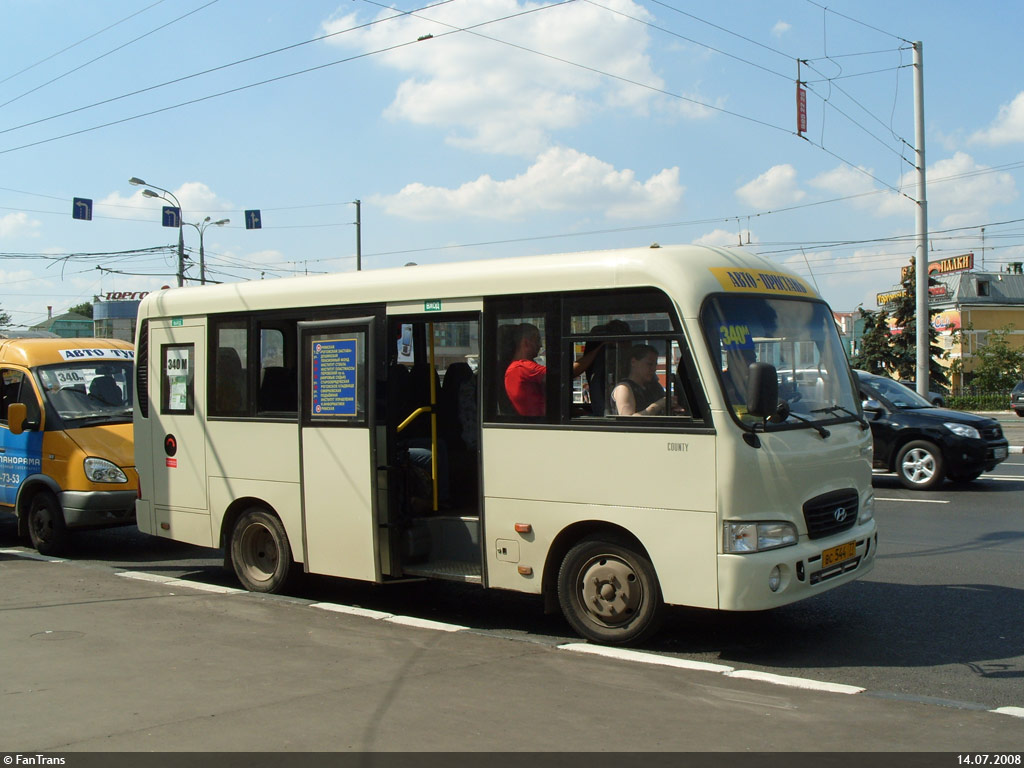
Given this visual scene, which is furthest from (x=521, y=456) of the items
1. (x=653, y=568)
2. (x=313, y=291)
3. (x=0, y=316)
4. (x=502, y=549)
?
(x=0, y=316)

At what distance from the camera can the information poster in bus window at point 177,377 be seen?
9297 millimetres

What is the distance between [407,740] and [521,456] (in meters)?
2.62

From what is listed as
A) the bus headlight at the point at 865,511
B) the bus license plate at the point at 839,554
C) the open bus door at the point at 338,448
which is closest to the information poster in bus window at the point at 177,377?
the open bus door at the point at 338,448

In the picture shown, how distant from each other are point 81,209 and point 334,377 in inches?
956

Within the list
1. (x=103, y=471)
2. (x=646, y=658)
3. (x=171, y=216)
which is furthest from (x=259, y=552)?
(x=171, y=216)

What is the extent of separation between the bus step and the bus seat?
570cm

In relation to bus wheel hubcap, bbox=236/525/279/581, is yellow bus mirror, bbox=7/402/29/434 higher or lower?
higher

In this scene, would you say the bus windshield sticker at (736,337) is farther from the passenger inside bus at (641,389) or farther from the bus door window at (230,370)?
the bus door window at (230,370)

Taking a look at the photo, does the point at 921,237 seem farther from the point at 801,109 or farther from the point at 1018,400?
the point at 1018,400

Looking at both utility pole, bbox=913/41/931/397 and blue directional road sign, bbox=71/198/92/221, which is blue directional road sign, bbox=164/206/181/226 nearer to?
blue directional road sign, bbox=71/198/92/221

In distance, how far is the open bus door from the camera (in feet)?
25.5

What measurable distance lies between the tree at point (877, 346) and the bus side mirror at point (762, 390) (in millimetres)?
47803

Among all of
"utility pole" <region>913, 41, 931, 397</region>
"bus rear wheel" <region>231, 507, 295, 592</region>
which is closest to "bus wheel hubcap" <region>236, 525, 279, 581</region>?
"bus rear wheel" <region>231, 507, 295, 592</region>

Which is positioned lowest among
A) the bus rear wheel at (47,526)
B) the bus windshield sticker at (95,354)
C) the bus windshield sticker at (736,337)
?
the bus rear wheel at (47,526)
